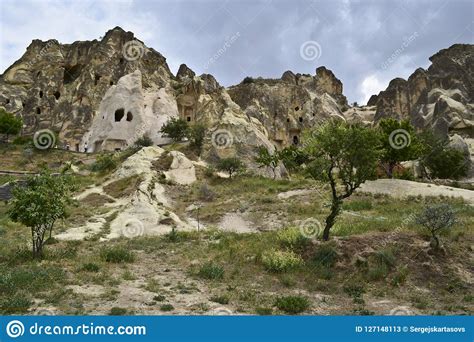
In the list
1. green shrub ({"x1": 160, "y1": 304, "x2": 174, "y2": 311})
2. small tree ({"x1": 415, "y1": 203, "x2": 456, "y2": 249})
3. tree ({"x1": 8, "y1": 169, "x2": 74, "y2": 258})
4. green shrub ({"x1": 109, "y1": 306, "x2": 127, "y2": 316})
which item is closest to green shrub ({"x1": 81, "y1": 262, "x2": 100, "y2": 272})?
tree ({"x1": 8, "y1": 169, "x2": 74, "y2": 258})

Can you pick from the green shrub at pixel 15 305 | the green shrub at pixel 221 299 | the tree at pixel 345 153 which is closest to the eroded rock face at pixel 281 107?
the tree at pixel 345 153

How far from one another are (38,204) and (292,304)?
36.0 feet

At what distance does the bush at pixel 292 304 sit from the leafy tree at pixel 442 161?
38748mm

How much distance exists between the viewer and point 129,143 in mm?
55719

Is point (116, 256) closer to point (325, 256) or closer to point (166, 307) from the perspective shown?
point (166, 307)

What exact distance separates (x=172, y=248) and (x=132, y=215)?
7516 millimetres

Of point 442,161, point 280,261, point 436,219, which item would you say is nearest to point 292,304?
point 280,261

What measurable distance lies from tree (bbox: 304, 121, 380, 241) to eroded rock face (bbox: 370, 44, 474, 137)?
53.6m

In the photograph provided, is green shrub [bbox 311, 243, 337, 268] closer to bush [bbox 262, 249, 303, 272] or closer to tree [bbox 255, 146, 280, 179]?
bush [bbox 262, 249, 303, 272]

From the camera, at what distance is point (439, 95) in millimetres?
76250

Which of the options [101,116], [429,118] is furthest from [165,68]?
[429,118]

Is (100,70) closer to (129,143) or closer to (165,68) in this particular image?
(165,68)

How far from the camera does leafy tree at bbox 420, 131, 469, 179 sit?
4750 cm

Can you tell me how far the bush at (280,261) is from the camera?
16453 millimetres
